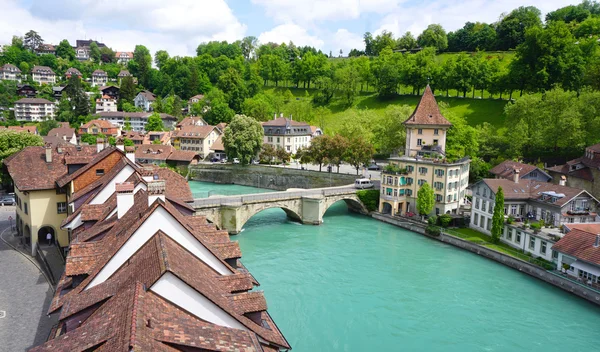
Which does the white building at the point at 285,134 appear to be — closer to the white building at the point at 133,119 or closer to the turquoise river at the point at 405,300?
the white building at the point at 133,119

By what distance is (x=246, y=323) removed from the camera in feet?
37.7

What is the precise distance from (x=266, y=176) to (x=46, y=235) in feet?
133

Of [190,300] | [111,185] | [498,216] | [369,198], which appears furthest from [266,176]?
[190,300]

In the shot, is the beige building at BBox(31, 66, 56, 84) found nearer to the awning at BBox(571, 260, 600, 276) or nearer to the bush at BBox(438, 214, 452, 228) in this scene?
the bush at BBox(438, 214, 452, 228)

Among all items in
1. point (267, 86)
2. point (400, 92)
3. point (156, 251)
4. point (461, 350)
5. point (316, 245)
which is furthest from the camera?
point (267, 86)

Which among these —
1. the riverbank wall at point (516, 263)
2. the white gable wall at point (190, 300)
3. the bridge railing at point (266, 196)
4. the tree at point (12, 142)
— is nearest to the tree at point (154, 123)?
the tree at point (12, 142)

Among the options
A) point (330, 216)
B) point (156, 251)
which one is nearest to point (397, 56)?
point (330, 216)

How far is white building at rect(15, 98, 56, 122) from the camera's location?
108 m

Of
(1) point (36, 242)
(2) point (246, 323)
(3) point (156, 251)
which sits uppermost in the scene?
(3) point (156, 251)

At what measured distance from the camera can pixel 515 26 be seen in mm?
105875

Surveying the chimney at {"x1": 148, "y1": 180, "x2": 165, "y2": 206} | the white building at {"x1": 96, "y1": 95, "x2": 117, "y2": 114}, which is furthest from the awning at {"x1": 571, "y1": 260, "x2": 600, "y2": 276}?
the white building at {"x1": 96, "y1": 95, "x2": 117, "y2": 114}

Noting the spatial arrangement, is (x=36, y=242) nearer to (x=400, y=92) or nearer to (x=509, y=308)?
(x=509, y=308)

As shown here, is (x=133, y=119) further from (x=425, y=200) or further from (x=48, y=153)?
(x=425, y=200)

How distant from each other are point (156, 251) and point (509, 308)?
77.2 ft
